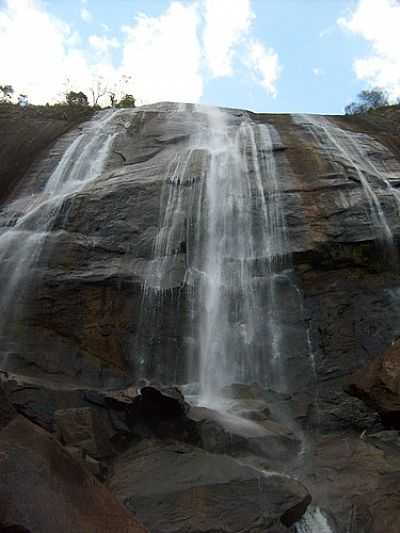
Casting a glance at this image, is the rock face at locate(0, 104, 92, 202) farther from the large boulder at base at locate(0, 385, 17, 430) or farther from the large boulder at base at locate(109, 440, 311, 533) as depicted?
the large boulder at base at locate(109, 440, 311, 533)

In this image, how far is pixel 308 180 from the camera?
1777cm

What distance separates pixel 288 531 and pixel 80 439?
3.42 m

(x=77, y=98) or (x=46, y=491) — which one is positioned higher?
(x=77, y=98)

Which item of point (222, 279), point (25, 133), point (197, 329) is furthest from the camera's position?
point (25, 133)

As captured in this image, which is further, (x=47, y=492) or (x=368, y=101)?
(x=368, y=101)

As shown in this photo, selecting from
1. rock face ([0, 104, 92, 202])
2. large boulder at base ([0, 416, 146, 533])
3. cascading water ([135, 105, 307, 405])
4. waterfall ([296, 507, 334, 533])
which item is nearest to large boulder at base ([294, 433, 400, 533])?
waterfall ([296, 507, 334, 533])

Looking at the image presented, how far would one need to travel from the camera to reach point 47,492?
5531mm

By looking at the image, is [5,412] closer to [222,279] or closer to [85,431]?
[85,431]

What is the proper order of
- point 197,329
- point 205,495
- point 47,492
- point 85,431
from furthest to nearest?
point 197,329 → point 85,431 → point 205,495 → point 47,492

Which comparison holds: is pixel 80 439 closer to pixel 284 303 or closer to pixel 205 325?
pixel 205 325

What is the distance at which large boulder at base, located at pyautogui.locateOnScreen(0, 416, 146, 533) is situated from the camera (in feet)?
17.2

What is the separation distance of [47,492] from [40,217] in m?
12.2

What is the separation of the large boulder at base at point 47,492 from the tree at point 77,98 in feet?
95.8

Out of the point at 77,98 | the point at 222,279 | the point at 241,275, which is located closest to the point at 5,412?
the point at 222,279
